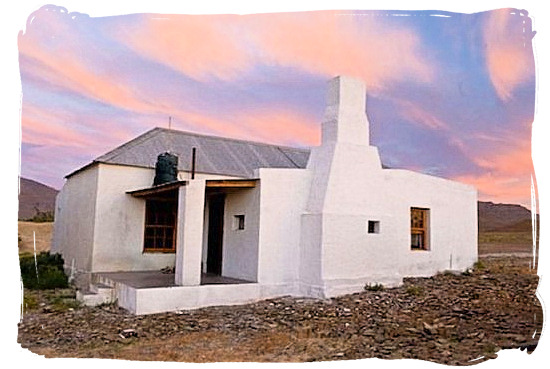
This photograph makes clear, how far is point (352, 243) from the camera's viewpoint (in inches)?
195

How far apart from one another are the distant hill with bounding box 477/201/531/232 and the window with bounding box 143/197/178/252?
3.94 meters

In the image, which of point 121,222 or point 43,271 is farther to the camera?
point 121,222

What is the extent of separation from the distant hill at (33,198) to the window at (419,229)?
382cm

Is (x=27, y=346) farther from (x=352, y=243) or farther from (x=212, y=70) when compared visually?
(x=352, y=243)

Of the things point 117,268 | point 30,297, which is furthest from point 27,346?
point 117,268

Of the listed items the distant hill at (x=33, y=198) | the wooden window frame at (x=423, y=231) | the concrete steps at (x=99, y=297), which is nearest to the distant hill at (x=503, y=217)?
the wooden window frame at (x=423, y=231)

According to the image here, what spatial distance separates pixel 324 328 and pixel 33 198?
2141mm

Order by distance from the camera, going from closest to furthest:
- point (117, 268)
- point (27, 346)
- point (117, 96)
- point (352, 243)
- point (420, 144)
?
point (27, 346) < point (420, 144) < point (117, 96) < point (352, 243) < point (117, 268)

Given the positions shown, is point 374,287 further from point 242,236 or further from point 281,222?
point 242,236

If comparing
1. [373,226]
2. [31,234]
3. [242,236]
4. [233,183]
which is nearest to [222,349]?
[31,234]

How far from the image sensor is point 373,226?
521cm

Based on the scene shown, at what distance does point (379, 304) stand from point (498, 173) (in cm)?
159

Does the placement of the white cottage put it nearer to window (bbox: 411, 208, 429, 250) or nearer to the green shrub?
window (bbox: 411, 208, 429, 250)

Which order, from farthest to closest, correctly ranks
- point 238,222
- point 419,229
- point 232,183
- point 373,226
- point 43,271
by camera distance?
point 419,229, point 238,222, point 373,226, point 232,183, point 43,271
